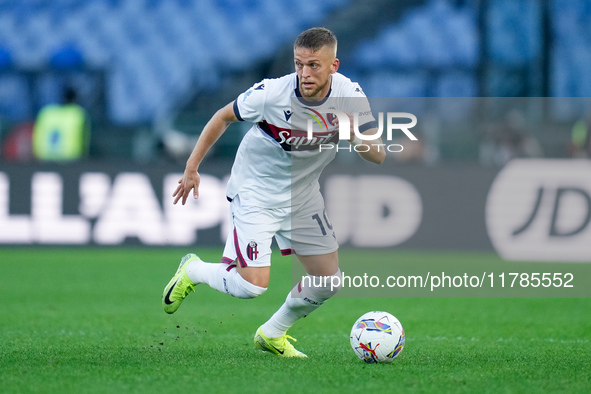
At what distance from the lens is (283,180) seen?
213 inches

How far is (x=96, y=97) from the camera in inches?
613

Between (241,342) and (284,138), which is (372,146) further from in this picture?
(241,342)

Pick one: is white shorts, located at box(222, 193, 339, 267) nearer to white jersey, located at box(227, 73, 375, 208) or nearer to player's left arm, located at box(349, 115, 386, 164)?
white jersey, located at box(227, 73, 375, 208)

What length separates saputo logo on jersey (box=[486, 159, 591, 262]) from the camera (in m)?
11.3

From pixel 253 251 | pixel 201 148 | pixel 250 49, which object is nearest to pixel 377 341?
pixel 253 251

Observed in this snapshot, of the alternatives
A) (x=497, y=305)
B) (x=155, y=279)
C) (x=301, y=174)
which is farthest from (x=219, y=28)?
(x=301, y=174)

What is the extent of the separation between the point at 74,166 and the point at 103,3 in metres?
7.21

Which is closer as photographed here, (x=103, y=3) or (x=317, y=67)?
(x=317, y=67)

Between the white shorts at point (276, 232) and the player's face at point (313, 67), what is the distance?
758mm

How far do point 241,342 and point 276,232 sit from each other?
987mm

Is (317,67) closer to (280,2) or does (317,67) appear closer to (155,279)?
(155,279)

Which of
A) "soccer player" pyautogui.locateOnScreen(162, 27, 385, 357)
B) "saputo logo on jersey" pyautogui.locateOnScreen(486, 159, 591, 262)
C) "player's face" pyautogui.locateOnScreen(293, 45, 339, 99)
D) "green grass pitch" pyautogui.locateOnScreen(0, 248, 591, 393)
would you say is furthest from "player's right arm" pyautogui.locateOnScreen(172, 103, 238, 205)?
"saputo logo on jersey" pyautogui.locateOnScreen(486, 159, 591, 262)

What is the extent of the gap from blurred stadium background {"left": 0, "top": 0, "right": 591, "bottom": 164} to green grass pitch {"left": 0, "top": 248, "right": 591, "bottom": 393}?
6638 millimetres

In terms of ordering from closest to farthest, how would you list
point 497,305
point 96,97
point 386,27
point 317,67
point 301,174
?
point 317,67 → point 301,174 → point 497,305 → point 96,97 → point 386,27
